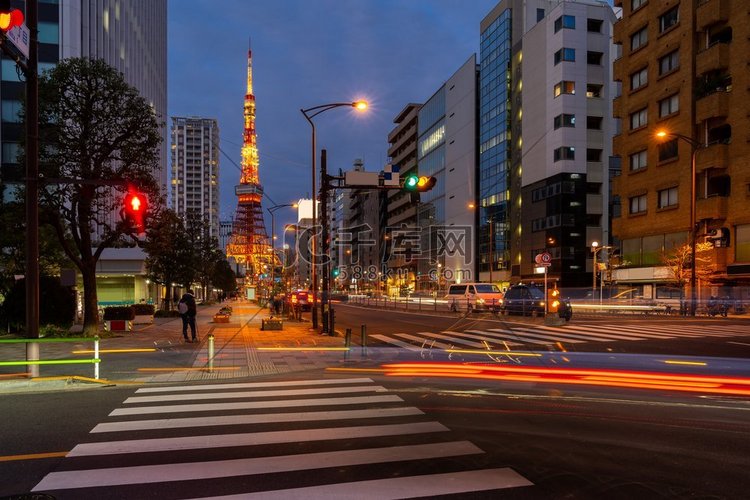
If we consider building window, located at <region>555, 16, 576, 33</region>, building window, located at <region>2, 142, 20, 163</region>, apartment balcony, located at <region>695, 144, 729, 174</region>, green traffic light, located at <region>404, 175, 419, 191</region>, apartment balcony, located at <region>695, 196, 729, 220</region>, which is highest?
building window, located at <region>555, 16, 576, 33</region>

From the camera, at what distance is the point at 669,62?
145ft

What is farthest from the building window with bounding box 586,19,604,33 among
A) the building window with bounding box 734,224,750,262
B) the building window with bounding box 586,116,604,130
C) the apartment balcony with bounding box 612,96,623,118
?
the building window with bounding box 734,224,750,262

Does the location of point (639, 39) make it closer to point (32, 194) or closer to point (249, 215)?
point (32, 194)

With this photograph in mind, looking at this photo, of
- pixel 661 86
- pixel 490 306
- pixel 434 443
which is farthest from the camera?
pixel 661 86

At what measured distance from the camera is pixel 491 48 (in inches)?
3034

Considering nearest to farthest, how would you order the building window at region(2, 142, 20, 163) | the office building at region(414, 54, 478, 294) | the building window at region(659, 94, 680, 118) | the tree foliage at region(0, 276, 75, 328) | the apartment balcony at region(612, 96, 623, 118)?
the tree foliage at region(0, 276, 75, 328), the building window at region(2, 142, 20, 163), the building window at region(659, 94, 680, 118), the apartment balcony at region(612, 96, 623, 118), the office building at region(414, 54, 478, 294)

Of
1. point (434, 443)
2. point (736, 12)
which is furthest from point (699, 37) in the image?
point (434, 443)

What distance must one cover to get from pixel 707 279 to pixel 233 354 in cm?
3531

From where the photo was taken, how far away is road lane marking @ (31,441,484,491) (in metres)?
5.41

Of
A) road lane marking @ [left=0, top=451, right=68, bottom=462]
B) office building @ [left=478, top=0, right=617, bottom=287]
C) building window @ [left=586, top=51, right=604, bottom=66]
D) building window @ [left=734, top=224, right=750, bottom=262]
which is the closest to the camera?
road lane marking @ [left=0, top=451, right=68, bottom=462]

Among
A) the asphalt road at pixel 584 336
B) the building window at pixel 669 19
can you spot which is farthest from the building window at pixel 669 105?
the asphalt road at pixel 584 336

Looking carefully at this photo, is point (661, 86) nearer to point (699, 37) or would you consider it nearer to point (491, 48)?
point (699, 37)

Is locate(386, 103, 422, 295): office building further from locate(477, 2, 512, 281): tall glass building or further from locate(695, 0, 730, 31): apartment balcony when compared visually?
locate(695, 0, 730, 31): apartment balcony

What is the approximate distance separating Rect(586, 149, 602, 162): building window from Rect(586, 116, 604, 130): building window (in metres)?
2.66
